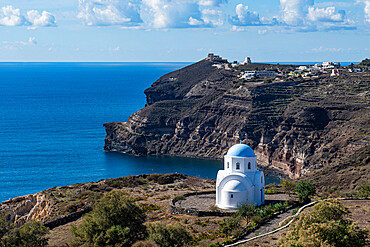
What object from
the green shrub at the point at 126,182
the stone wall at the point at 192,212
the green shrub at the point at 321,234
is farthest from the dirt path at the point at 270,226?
the green shrub at the point at 126,182

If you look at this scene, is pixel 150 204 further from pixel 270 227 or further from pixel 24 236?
pixel 24 236

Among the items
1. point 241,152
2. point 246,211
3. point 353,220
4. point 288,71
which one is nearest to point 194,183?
point 241,152

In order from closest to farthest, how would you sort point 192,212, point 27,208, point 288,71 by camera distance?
point 192,212 < point 27,208 < point 288,71

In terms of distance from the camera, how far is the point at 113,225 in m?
39.2

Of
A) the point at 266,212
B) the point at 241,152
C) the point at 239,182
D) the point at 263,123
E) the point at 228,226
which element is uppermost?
the point at 263,123

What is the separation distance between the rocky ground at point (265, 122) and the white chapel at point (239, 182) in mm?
40448

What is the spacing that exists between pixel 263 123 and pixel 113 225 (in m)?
91.2

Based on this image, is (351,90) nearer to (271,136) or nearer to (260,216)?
(271,136)

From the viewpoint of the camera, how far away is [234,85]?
14800 centimetres

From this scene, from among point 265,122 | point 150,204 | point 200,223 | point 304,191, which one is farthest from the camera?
point 265,122

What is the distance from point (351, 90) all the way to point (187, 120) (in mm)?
43265

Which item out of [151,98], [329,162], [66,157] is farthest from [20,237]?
[151,98]

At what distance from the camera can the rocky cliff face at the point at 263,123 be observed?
110312 millimetres

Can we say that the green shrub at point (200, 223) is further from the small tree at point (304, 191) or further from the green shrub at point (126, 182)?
the green shrub at point (126, 182)
